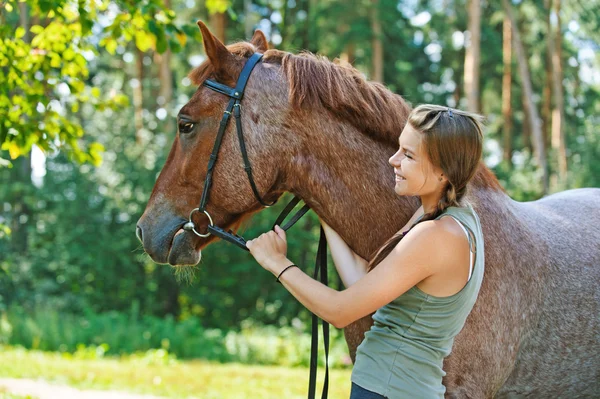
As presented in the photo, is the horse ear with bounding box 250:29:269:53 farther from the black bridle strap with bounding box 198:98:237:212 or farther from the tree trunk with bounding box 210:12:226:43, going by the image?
the tree trunk with bounding box 210:12:226:43

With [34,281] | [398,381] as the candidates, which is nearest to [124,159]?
[34,281]

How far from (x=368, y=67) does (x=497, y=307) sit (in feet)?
64.1

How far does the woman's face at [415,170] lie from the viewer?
2250mm

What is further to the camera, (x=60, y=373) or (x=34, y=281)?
(x=34, y=281)

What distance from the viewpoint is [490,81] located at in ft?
88.3

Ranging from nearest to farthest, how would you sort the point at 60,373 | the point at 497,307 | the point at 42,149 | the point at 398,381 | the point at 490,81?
1. the point at 398,381
2. the point at 497,307
3. the point at 42,149
4. the point at 60,373
5. the point at 490,81

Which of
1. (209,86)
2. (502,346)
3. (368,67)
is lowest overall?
(502,346)

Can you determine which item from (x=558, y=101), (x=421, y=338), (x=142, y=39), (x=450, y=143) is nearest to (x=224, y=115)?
(x=450, y=143)

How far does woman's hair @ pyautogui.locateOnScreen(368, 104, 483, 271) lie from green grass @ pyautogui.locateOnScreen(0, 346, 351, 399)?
645cm

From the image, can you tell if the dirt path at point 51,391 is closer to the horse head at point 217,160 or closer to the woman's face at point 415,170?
the horse head at point 217,160

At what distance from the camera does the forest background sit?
15.7 ft

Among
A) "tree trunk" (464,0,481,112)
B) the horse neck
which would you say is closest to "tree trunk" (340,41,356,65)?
"tree trunk" (464,0,481,112)

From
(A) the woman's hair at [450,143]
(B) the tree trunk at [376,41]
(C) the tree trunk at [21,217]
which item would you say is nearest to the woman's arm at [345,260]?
(A) the woman's hair at [450,143]

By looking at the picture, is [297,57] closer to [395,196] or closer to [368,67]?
[395,196]
